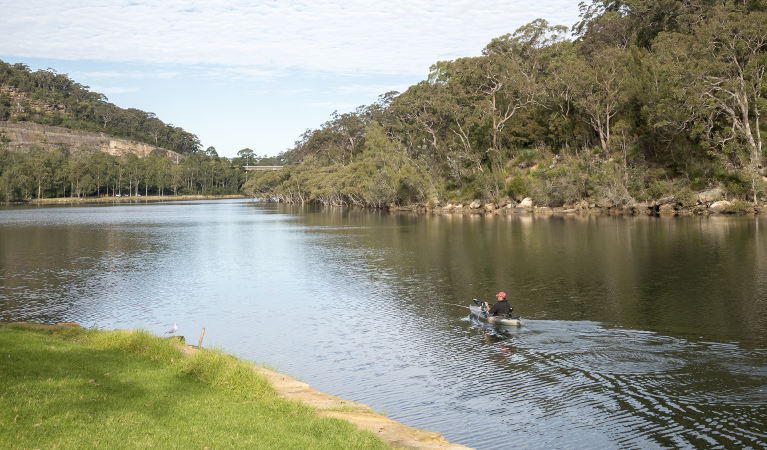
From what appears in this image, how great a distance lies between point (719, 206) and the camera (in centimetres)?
7812

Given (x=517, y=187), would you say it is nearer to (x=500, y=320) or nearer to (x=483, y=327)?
(x=483, y=327)

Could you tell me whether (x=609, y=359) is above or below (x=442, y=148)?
below

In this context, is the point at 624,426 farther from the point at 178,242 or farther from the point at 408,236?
the point at 178,242

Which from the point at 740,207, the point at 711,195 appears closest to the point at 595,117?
the point at 711,195

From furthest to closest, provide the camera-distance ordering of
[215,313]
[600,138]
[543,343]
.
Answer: [600,138]
[215,313]
[543,343]

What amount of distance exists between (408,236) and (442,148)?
59.2 metres

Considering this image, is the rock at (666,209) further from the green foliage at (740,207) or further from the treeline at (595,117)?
the green foliage at (740,207)

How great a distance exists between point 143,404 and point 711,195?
8309 cm

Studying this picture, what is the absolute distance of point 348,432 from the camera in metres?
11.9

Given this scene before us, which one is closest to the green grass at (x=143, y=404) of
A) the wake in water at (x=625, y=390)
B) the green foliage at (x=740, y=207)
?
the wake in water at (x=625, y=390)

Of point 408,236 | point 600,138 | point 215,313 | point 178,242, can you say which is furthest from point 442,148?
point 215,313

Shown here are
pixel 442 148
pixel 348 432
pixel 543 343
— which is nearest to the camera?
pixel 348 432

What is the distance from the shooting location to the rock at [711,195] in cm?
7900

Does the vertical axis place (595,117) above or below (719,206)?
above
